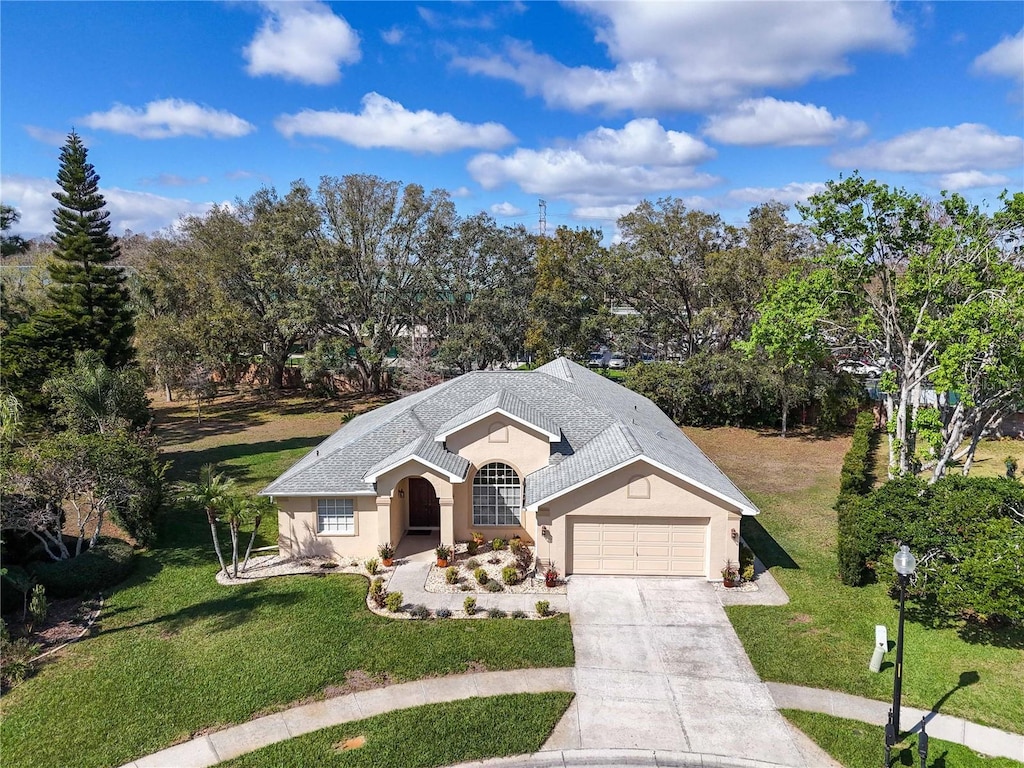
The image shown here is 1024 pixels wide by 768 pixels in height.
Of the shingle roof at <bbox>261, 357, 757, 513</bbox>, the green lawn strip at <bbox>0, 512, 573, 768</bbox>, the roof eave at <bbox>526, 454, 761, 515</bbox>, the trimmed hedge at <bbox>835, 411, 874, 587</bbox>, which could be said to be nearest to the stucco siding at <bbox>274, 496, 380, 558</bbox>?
the shingle roof at <bbox>261, 357, 757, 513</bbox>

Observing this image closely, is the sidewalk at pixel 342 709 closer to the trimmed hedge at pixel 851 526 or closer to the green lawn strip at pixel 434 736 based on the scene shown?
the green lawn strip at pixel 434 736

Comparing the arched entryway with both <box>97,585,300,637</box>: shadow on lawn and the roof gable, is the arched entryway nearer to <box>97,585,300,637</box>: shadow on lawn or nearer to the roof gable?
the roof gable

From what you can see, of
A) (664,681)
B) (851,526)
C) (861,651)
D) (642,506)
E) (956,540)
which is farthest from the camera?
(851,526)

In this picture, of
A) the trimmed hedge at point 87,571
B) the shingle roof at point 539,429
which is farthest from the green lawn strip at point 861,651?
the trimmed hedge at point 87,571

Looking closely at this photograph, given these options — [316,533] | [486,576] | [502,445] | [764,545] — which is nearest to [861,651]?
[764,545]

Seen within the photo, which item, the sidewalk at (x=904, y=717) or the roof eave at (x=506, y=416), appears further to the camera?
the roof eave at (x=506, y=416)

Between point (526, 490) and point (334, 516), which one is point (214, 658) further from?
point (526, 490)

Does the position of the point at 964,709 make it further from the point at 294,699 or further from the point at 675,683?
the point at 294,699

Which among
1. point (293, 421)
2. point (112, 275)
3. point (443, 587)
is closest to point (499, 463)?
point (443, 587)
